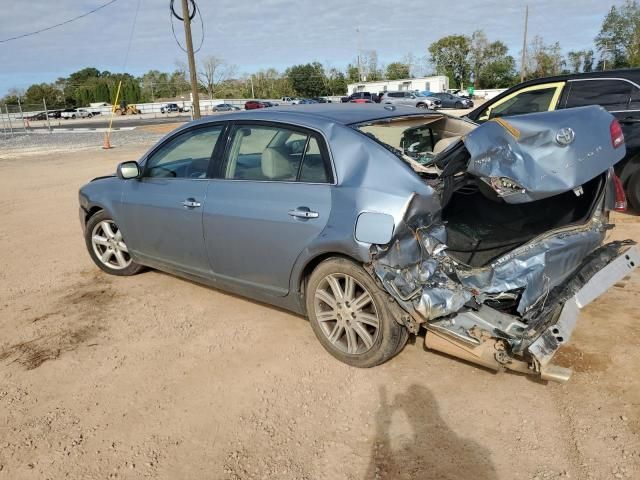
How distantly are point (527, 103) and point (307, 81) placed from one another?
83527mm

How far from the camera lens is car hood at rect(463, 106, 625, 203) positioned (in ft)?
9.77

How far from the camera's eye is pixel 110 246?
529cm

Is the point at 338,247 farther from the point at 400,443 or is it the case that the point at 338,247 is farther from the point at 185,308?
the point at 185,308

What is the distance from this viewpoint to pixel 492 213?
416 cm

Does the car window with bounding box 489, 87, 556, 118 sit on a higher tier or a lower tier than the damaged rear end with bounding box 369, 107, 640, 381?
higher

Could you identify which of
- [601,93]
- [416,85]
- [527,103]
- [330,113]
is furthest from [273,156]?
[416,85]

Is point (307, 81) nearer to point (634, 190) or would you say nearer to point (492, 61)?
point (492, 61)

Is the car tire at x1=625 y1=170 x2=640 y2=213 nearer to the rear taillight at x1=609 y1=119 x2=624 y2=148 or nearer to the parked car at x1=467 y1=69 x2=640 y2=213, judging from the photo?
the parked car at x1=467 y1=69 x2=640 y2=213

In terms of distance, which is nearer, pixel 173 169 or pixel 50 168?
pixel 173 169

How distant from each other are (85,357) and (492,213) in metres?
3.34

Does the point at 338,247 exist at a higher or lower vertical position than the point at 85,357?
higher

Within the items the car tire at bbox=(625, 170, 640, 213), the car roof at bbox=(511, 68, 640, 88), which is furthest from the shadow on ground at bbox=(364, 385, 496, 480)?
the car roof at bbox=(511, 68, 640, 88)

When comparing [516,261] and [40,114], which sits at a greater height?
[40,114]

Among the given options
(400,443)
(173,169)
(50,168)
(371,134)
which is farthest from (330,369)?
(50,168)
